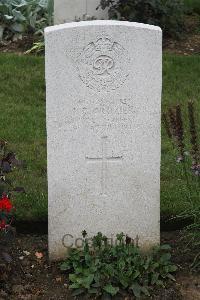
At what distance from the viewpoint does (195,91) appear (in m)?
7.77

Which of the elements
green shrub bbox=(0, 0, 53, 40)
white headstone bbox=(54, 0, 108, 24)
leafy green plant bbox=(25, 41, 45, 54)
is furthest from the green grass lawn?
white headstone bbox=(54, 0, 108, 24)

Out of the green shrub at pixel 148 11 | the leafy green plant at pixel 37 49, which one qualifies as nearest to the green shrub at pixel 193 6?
the green shrub at pixel 148 11

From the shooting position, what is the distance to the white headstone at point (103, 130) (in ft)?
14.2

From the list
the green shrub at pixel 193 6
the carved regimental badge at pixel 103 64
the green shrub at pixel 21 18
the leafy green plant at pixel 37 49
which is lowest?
the carved regimental badge at pixel 103 64

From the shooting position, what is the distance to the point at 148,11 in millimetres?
9031

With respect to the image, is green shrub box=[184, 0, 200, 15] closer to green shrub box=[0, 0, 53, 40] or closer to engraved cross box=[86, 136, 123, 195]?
green shrub box=[0, 0, 53, 40]

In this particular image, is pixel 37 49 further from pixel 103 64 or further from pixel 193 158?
pixel 103 64

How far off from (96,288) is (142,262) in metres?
0.33

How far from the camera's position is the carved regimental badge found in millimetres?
4340

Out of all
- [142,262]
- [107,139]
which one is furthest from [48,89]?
[142,262]

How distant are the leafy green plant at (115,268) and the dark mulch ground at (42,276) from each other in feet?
0.25

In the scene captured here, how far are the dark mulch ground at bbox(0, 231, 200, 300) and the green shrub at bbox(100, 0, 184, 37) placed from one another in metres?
4.48

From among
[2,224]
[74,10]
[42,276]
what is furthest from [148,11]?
[2,224]

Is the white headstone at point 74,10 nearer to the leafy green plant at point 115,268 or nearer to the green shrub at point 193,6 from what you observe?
the green shrub at point 193,6
